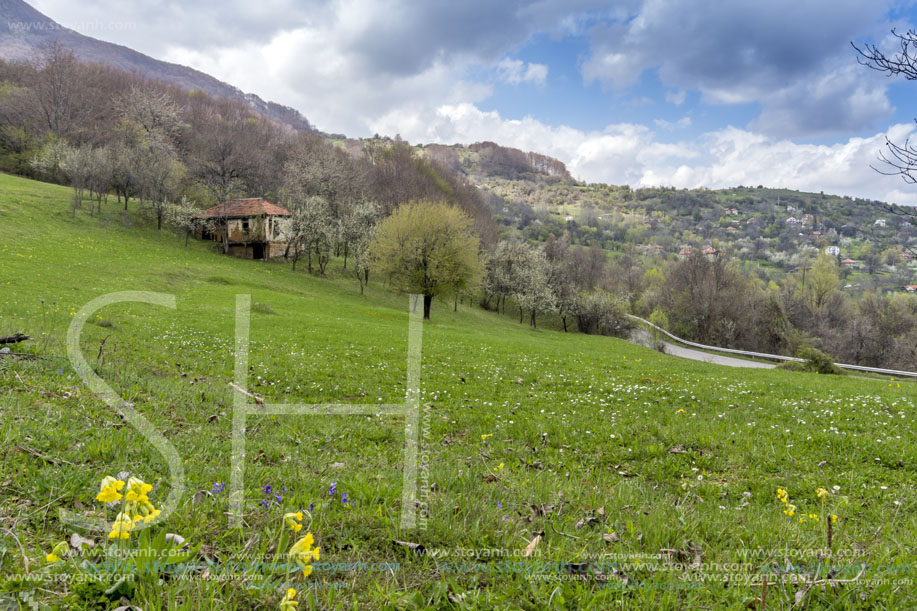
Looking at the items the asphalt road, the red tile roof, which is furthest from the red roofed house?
the asphalt road

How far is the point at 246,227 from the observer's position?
64.9m

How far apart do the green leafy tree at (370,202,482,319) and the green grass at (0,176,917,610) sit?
98.3ft

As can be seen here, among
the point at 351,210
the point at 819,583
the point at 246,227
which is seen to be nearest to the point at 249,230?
the point at 246,227

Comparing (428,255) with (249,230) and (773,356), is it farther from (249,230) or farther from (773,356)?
(773,356)

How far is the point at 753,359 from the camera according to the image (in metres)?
54.1

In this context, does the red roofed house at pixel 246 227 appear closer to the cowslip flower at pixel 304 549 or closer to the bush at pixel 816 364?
the bush at pixel 816 364

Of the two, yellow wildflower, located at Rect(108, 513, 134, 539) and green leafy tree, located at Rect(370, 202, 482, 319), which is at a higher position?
green leafy tree, located at Rect(370, 202, 482, 319)

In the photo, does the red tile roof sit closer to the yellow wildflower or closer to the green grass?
the green grass

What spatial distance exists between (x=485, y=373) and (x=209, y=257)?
5269cm

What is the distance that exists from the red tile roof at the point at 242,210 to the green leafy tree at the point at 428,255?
27681 mm

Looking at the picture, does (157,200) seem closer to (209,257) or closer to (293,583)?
(209,257)

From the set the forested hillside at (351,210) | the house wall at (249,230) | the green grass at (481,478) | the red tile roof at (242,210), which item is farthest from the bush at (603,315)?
the green grass at (481,478)

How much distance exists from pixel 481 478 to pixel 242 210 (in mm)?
70538

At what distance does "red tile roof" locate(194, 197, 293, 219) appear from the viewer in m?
64.4
